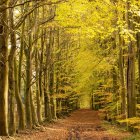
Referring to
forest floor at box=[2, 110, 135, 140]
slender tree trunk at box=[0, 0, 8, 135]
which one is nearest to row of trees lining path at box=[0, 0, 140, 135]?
slender tree trunk at box=[0, 0, 8, 135]

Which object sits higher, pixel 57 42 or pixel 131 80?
pixel 57 42

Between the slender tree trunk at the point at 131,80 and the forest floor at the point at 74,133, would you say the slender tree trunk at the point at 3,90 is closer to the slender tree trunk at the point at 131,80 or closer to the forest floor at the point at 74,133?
the forest floor at the point at 74,133

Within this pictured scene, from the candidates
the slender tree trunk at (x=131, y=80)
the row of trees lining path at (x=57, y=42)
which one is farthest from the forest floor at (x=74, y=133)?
the slender tree trunk at (x=131, y=80)

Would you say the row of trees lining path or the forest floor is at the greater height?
the row of trees lining path

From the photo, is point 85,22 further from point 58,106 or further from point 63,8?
point 58,106

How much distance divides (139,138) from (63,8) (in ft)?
24.4

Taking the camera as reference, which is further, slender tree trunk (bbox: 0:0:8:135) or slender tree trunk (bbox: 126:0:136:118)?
slender tree trunk (bbox: 126:0:136:118)

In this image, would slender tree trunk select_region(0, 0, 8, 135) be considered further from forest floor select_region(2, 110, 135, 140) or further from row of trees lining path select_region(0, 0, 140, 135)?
forest floor select_region(2, 110, 135, 140)

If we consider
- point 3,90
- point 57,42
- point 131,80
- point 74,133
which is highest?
point 57,42

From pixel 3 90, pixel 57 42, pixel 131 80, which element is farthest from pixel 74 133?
Answer: pixel 57 42

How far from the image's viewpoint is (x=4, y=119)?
12859 mm

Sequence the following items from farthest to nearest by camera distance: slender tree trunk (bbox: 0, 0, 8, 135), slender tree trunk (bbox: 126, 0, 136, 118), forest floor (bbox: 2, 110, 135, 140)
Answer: slender tree trunk (bbox: 126, 0, 136, 118) < forest floor (bbox: 2, 110, 135, 140) < slender tree trunk (bbox: 0, 0, 8, 135)

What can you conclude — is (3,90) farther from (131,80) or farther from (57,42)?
(57,42)

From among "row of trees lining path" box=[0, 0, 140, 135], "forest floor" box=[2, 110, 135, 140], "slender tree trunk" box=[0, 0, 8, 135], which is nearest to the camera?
"slender tree trunk" box=[0, 0, 8, 135]
